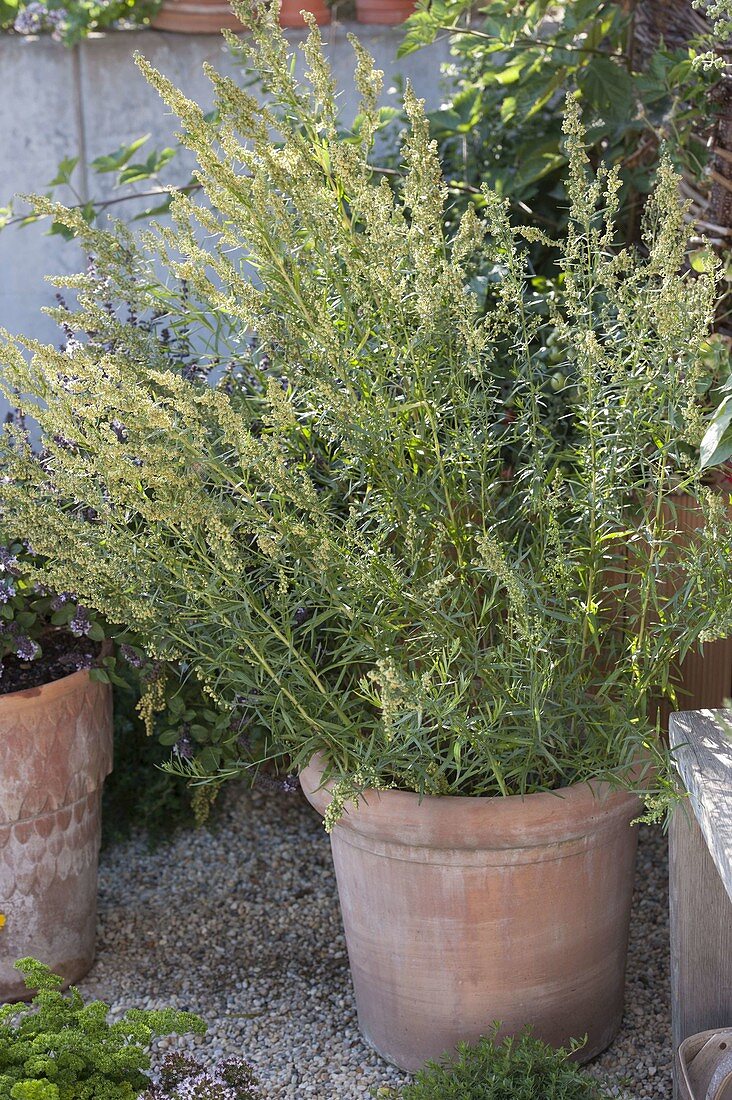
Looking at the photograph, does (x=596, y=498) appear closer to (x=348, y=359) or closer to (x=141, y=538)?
(x=348, y=359)

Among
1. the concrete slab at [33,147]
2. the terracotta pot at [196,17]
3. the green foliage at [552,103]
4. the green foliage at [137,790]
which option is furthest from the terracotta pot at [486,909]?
the terracotta pot at [196,17]

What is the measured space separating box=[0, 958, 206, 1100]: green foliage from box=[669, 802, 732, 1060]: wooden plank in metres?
0.73

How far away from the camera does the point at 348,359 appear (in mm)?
1711

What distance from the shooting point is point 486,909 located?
1.88m

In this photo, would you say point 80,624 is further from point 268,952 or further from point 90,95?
point 90,95

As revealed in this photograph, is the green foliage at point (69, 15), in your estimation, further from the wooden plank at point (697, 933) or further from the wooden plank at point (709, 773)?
the wooden plank at point (697, 933)

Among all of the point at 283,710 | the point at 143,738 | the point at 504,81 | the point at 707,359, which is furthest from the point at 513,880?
the point at 504,81

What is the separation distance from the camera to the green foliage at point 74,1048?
63.1 inches

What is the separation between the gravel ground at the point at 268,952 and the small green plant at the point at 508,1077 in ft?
0.72

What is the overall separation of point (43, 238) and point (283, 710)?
209 cm

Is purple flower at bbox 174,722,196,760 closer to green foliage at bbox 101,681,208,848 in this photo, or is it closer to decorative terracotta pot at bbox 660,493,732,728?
green foliage at bbox 101,681,208,848

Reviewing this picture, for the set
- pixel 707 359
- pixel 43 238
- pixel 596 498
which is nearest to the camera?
pixel 596 498

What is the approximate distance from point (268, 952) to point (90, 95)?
2.32 m

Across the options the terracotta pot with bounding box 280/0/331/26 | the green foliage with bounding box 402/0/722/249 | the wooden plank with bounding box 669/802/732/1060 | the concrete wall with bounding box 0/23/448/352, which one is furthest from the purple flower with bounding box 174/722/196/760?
the terracotta pot with bounding box 280/0/331/26
